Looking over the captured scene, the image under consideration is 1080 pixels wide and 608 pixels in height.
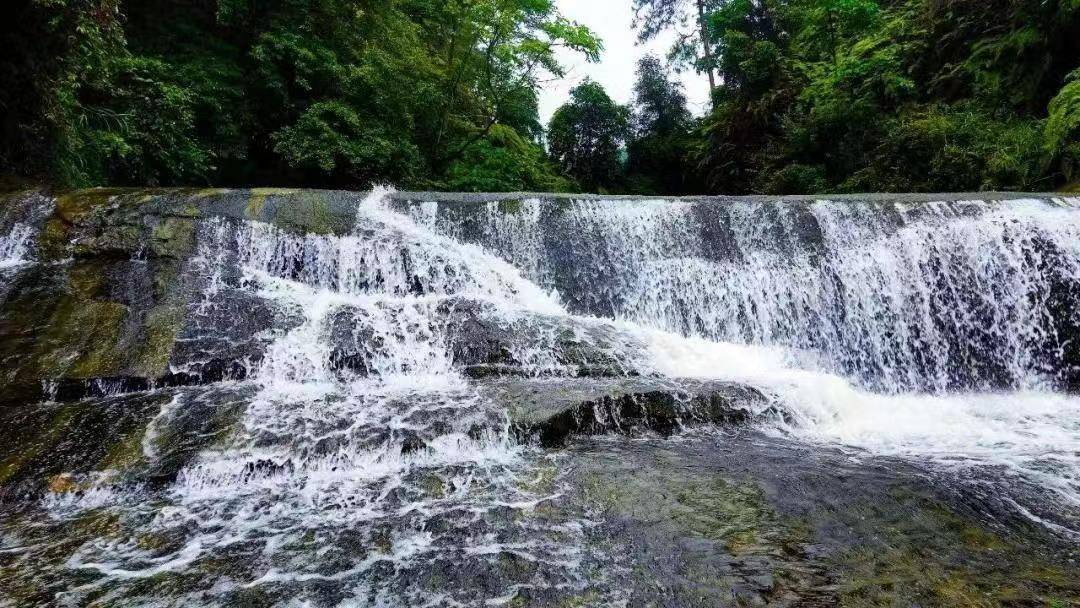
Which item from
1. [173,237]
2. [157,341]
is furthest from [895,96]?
[157,341]

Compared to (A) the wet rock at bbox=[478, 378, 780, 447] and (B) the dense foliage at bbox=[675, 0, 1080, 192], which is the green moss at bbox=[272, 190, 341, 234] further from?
(B) the dense foliage at bbox=[675, 0, 1080, 192]

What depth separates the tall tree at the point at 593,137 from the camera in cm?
2156

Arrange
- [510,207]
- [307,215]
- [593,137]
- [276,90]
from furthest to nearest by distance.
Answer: [593,137]
[276,90]
[510,207]
[307,215]

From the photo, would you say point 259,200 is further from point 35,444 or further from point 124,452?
point 124,452

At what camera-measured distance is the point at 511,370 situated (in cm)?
597

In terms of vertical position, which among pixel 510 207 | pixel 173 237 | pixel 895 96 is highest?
pixel 895 96

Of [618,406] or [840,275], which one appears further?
[840,275]

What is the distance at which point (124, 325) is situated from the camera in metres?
5.80

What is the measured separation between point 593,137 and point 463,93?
5922mm

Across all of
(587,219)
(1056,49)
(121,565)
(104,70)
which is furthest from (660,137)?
(121,565)

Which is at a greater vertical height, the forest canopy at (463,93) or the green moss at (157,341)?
the forest canopy at (463,93)

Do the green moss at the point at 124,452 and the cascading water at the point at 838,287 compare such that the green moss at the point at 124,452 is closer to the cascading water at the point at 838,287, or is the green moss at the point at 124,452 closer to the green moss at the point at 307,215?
the green moss at the point at 307,215

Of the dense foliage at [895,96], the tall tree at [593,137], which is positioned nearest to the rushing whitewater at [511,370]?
the dense foliage at [895,96]

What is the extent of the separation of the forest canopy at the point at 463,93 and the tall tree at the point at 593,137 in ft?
8.53
